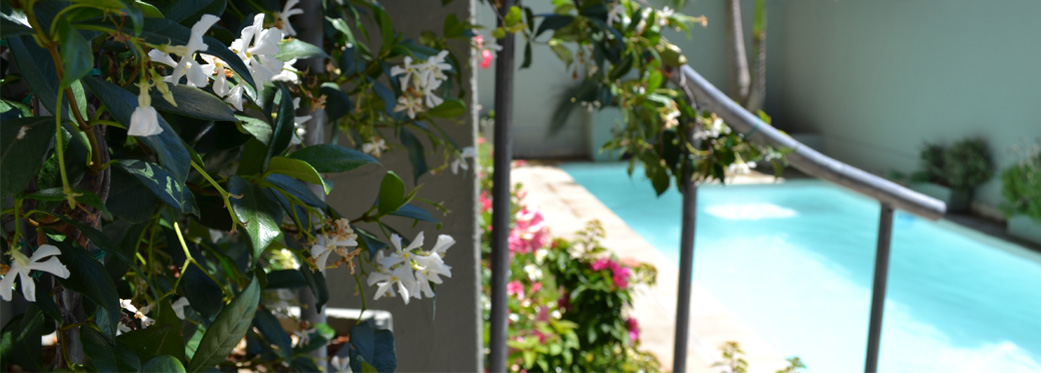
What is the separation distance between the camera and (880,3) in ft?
25.7

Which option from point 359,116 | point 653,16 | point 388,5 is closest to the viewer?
point 359,116

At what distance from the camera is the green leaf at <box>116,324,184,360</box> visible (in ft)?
1.19

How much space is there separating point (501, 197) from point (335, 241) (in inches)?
21.9

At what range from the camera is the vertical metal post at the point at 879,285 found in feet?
3.37

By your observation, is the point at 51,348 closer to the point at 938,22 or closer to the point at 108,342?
the point at 108,342

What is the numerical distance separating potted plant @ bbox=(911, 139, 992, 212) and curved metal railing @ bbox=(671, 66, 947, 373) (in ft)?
19.6

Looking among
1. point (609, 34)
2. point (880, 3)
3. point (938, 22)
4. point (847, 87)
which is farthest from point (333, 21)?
point (847, 87)

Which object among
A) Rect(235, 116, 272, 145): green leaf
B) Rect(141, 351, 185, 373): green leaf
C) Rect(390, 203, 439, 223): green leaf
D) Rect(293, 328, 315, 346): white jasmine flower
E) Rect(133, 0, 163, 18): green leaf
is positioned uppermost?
Rect(133, 0, 163, 18): green leaf

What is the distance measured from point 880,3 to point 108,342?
855cm

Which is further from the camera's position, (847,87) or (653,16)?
(847,87)

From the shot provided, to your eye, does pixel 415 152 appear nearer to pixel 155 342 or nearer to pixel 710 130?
pixel 155 342

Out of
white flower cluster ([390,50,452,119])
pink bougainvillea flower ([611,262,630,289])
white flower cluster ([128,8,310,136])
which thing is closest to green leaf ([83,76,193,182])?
white flower cluster ([128,8,310,136])

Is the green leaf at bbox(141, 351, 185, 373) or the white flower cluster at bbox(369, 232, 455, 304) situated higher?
the green leaf at bbox(141, 351, 185, 373)

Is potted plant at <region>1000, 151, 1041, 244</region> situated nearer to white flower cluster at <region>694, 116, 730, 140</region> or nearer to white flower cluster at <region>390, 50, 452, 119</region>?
white flower cluster at <region>694, 116, 730, 140</region>
